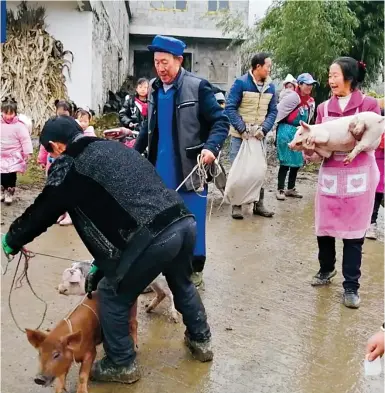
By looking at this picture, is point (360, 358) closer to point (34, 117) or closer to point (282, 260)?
point (282, 260)

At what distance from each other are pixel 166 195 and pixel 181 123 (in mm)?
1201

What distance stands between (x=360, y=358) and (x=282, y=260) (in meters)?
2.10

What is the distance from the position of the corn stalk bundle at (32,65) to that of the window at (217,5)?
15.4 meters

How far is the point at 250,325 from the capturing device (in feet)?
14.1

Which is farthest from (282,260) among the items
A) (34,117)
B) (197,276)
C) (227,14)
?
(227,14)

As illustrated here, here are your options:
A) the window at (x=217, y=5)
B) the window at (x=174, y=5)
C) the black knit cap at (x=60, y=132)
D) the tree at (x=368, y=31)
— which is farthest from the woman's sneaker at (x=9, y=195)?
the window at (x=174, y=5)

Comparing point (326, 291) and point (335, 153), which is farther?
point (326, 291)

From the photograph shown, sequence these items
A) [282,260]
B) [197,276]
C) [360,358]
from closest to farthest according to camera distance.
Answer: [360,358], [197,276], [282,260]

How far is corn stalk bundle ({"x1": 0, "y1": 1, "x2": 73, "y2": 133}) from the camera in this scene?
1134cm

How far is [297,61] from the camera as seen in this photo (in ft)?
48.6

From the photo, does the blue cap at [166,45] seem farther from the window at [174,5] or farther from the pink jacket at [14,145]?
the window at [174,5]

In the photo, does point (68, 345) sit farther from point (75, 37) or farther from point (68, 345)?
point (75, 37)

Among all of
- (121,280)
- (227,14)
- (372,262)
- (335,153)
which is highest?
(227,14)

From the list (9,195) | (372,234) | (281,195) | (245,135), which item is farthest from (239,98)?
(9,195)
